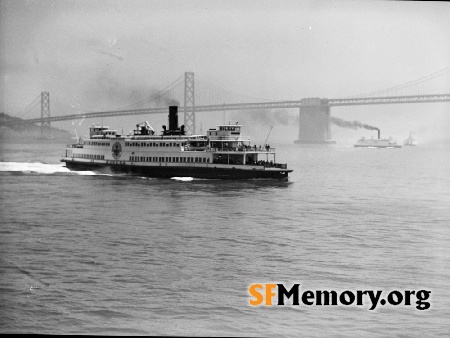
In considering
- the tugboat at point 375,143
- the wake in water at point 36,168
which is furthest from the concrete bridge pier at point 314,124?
the tugboat at point 375,143

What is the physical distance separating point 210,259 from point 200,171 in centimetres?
1487

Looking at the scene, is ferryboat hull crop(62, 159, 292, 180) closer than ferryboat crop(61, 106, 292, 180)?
Yes

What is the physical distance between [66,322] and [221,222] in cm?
697

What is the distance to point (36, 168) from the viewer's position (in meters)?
28.8

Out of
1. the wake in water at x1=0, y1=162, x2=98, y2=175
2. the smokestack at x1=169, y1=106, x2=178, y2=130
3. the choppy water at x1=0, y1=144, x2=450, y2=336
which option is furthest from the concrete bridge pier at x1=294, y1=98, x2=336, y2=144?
the wake in water at x1=0, y1=162, x2=98, y2=175

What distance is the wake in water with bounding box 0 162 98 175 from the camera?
2772cm

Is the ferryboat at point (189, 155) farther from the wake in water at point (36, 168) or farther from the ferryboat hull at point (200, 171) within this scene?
the wake in water at point (36, 168)

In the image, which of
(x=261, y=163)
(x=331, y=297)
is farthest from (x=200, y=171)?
(x=331, y=297)

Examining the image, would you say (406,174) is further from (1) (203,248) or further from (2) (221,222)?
(1) (203,248)

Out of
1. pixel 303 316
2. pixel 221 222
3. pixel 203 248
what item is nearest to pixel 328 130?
pixel 221 222

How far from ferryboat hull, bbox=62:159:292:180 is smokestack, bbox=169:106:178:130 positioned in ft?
7.13

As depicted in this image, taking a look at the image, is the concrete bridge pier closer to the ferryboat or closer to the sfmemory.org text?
the ferryboat

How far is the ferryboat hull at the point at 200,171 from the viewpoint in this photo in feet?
78.3

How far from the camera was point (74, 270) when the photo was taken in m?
9.45
